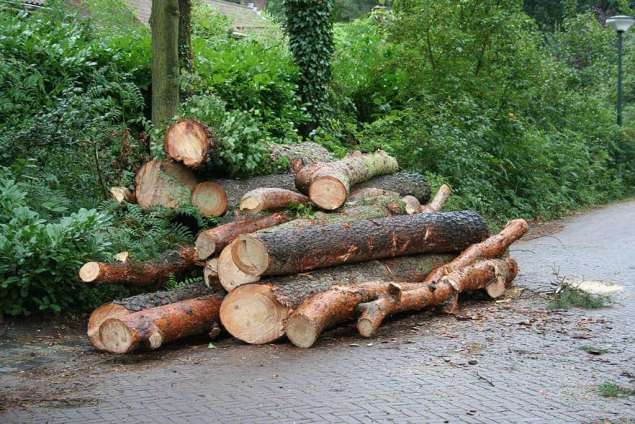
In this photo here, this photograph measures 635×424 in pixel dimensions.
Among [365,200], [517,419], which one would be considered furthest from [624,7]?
[517,419]

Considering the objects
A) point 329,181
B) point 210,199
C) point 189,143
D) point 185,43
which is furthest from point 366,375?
point 185,43

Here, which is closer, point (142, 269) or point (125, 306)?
point (125, 306)

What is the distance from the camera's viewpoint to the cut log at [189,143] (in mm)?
9852

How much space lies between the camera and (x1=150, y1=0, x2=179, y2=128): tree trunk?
12492mm

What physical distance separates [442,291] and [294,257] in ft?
5.92

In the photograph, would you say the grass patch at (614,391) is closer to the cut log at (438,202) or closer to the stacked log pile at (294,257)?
the stacked log pile at (294,257)

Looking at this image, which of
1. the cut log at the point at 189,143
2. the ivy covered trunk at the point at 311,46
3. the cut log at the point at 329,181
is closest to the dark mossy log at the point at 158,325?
the cut log at the point at 329,181

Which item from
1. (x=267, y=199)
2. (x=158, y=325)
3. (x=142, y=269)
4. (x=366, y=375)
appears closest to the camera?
(x=366, y=375)

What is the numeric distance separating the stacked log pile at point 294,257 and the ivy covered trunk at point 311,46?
589 cm

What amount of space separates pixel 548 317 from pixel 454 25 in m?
11.3

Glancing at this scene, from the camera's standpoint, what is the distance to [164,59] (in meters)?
12.5

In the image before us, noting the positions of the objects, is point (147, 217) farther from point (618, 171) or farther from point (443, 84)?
point (618, 171)

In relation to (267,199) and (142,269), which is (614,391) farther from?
(142,269)

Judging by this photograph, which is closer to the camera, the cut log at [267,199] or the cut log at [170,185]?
the cut log at [267,199]
